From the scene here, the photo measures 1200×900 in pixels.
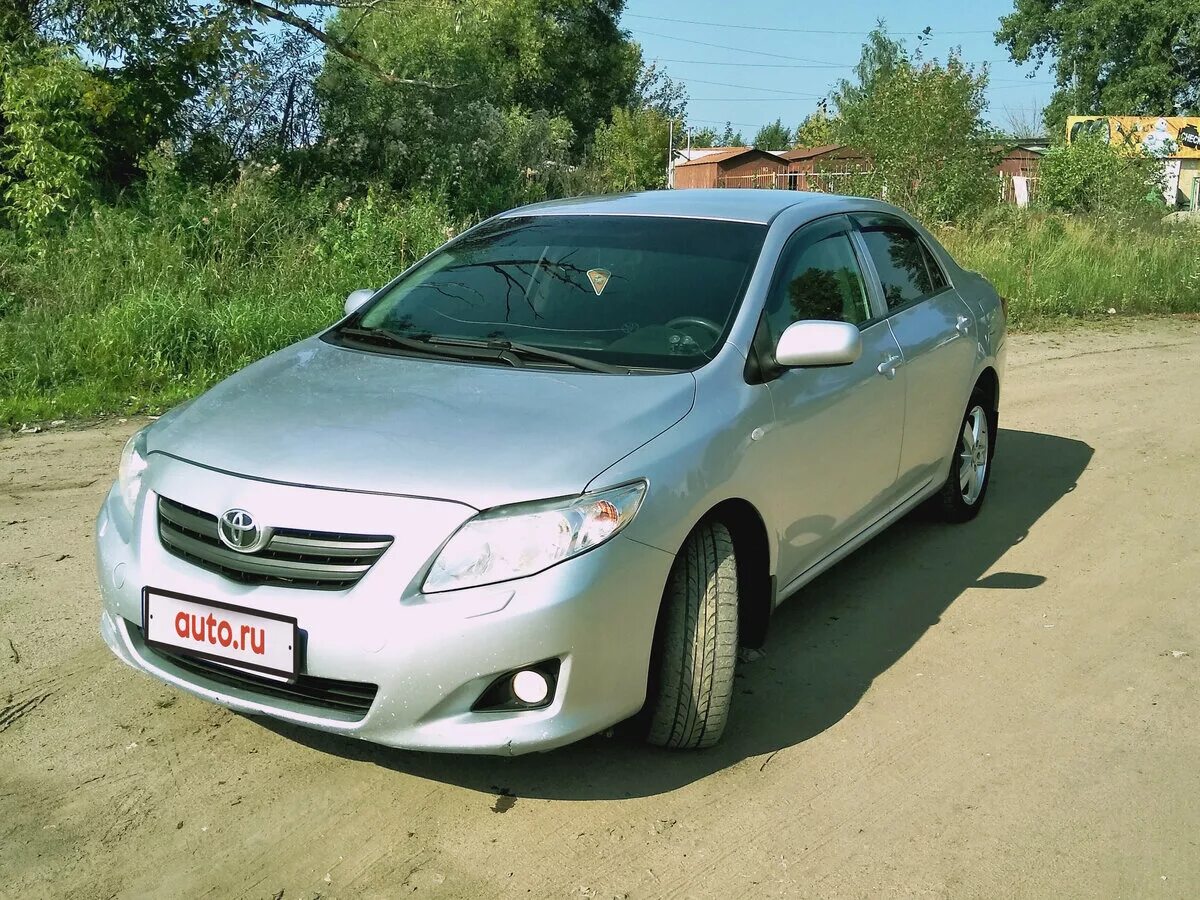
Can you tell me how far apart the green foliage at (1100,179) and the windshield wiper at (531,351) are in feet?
51.2

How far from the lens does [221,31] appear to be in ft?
41.0

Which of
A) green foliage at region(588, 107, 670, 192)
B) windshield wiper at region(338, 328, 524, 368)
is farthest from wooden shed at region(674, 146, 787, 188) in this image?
windshield wiper at region(338, 328, 524, 368)

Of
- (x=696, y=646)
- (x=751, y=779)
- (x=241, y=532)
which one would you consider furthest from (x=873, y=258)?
(x=241, y=532)

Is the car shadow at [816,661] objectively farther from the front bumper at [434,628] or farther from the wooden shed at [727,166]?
the wooden shed at [727,166]

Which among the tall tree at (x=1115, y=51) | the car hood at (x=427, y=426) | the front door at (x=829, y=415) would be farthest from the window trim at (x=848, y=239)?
the tall tree at (x=1115, y=51)

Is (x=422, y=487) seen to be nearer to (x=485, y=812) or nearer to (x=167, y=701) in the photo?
(x=485, y=812)

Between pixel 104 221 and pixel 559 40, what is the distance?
3353cm

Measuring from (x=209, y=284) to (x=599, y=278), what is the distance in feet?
21.0

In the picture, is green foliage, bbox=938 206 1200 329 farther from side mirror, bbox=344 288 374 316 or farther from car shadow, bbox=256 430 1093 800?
side mirror, bbox=344 288 374 316

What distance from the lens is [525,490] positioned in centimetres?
292

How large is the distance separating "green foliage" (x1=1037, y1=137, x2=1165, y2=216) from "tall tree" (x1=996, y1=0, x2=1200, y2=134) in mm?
33561

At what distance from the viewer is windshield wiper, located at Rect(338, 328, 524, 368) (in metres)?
3.80

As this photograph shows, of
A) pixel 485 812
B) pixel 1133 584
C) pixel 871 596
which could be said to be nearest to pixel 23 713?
pixel 485 812

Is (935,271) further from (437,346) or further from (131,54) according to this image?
(131,54)
